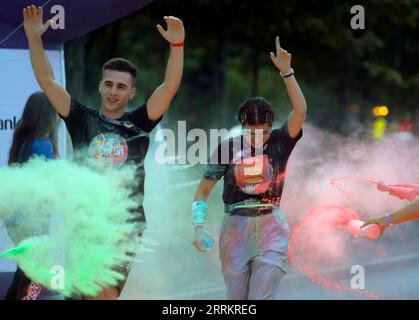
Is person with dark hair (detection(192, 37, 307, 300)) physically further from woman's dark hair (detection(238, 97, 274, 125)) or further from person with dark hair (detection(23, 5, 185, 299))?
person with dark hair (detection(23, 5, 185, 299))

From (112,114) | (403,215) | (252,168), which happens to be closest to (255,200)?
(252,168)

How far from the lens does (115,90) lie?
5863 mm

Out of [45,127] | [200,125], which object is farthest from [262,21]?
[45,127]

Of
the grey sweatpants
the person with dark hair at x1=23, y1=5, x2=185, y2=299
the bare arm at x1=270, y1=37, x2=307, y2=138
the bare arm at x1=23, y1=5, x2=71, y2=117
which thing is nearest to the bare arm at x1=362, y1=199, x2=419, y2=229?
the grey sweatpants

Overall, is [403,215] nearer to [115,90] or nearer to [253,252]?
[253,252]

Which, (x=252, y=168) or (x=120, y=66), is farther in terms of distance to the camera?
(x=120, y=66)

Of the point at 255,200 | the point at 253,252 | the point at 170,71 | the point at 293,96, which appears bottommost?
the point at 253,252

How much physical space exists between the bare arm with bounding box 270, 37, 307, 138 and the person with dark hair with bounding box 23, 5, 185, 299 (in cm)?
66

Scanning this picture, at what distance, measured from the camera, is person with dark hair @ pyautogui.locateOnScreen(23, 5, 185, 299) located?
19.0 feet

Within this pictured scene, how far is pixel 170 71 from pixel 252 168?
85 centimetres

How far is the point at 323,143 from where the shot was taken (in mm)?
7516

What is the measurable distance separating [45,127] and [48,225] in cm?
71

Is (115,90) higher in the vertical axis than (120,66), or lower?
lower

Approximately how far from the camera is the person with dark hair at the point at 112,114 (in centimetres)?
578
